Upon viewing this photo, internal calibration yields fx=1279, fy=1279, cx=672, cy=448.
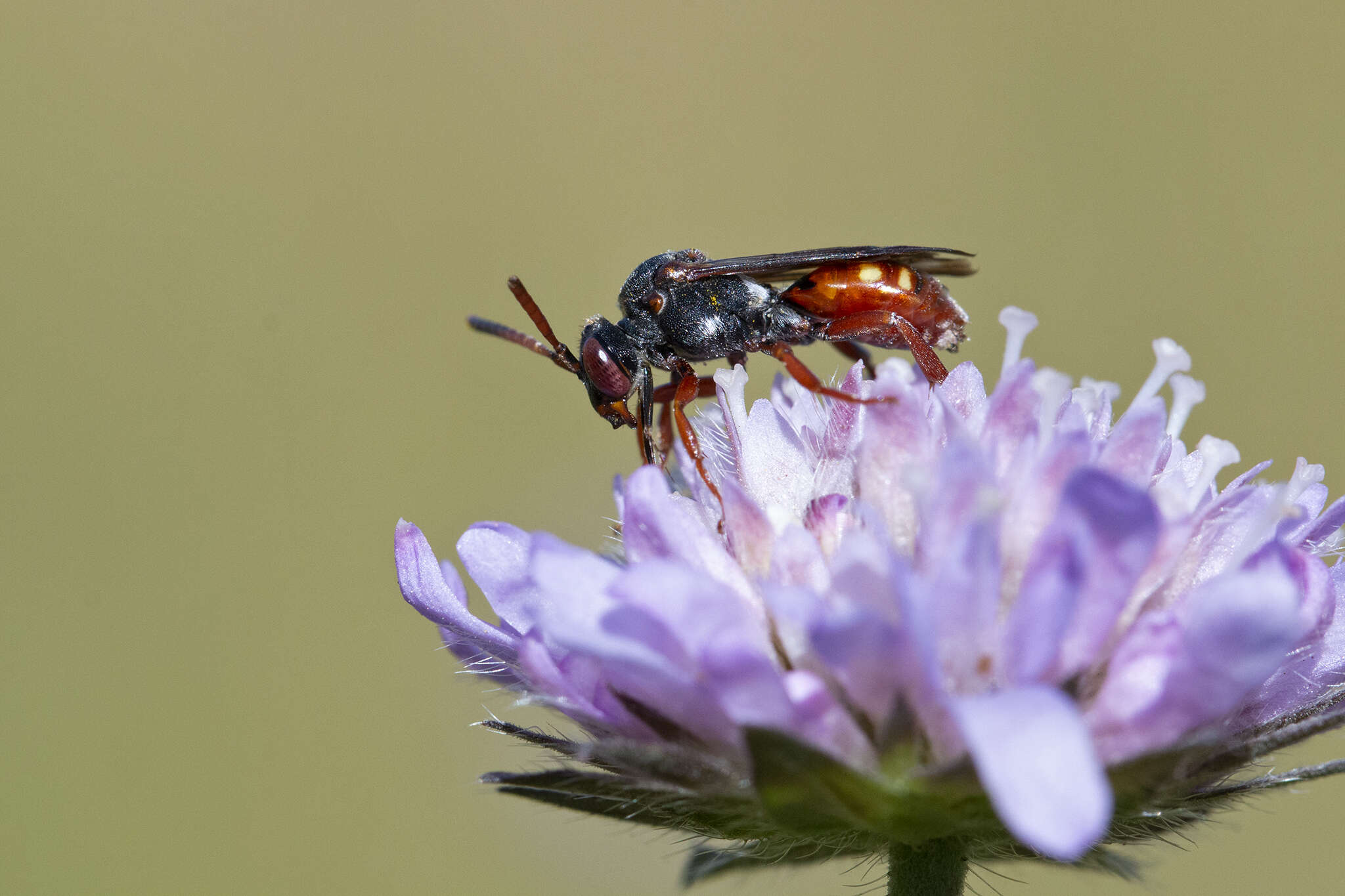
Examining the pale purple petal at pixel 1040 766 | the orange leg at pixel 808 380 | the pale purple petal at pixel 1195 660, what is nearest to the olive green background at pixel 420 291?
the orange leg at pixel 808 380

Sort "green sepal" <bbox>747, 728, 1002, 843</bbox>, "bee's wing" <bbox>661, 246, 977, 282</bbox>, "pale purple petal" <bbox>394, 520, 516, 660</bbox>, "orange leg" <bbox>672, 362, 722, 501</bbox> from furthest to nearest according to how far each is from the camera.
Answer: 1. "bee's wing" <bbox>661, 246, 977, 282</bbox>
2. "orange leg" <bbox>672, 362, 722, 501</bbox>
3. "pale purple petal" <bbox>394, 520, 516, 660</bbox>
4. "green sepal" <bbox>747, 728, 1002, 843</bbox>

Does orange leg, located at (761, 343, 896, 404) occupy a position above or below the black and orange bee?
below

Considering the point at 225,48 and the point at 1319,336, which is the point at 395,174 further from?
the point at 1319,336

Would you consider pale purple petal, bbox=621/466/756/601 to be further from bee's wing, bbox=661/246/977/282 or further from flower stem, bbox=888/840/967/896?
bee's wing, bbox=661/246/977/282

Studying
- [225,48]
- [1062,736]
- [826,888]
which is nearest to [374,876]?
[826,888]

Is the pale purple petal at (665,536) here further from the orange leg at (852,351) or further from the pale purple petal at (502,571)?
the orange leg at (852,351)

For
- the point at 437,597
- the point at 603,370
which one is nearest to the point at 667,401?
the point at 603,370

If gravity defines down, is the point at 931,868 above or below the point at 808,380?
below

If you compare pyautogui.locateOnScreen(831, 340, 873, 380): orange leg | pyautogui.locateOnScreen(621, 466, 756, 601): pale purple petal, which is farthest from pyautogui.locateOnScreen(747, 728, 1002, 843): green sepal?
pyautogui.locateOnScreen(831, 340, 873, 380): orange leg

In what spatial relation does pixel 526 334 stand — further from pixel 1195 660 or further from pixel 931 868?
pixel 1195 660
